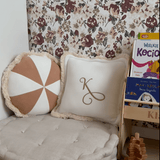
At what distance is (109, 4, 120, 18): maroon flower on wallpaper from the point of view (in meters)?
1.45

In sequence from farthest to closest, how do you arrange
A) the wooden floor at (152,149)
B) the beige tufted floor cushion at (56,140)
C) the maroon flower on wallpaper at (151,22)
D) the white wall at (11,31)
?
the white wall at (11,31) → the maroon flower on wallpaper at (151,22) → the wooden floor at (152,149) → the beige tufted floor cushion at (56,140)

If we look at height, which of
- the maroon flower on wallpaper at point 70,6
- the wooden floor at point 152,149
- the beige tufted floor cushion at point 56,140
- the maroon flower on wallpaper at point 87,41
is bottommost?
the wooden floor at point 152,149

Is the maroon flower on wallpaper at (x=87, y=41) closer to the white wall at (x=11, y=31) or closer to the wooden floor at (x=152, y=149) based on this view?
the white wall at (x=11, y=31)

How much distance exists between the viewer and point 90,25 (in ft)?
5.10

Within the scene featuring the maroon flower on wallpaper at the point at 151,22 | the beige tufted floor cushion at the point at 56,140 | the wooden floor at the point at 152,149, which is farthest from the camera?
the maroon flower on wallpaper at the point at 151,22

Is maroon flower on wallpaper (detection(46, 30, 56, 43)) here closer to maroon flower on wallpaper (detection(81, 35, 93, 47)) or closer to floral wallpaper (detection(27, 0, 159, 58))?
floral wallpaper (detection(27, 0, 159, 58))

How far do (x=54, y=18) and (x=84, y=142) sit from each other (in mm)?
1145

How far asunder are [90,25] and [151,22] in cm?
50

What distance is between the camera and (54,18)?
5.44 ft

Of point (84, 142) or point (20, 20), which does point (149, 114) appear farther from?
point (20, 20)

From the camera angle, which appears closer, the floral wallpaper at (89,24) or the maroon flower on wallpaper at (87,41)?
the floral wallpaper at (89,24)

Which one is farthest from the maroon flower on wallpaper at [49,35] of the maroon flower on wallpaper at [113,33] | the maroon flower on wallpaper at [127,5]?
the maroon flower on wallpaper at [127,5]

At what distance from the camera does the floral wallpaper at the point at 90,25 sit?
140 centimetres

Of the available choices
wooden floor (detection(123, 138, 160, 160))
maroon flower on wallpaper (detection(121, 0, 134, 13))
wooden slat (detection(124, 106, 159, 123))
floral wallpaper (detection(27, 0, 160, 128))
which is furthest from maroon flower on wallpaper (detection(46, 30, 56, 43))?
wooden floor (detection(123, 138, 160, 160))
